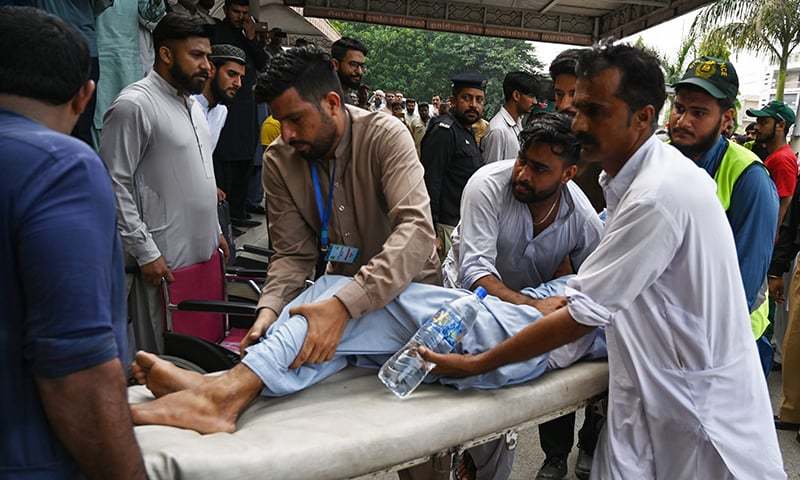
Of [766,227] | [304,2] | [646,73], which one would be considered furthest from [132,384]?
[304,2]

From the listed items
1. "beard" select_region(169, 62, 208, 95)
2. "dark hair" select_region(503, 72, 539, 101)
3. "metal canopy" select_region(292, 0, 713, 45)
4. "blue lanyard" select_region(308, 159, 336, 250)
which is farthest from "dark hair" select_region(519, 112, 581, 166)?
"metal canopy" select_region(292, 0, 713, 45)

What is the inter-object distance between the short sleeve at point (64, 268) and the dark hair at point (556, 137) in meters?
1.83

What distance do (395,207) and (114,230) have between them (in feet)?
3.70

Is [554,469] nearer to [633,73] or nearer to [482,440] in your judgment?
[482,440]

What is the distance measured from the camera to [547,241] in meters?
2.69

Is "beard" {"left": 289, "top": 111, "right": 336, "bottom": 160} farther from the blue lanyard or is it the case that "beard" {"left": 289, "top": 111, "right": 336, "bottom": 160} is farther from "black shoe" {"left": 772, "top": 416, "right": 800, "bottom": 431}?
"black shoe" {"left": 772, "top": 416, "right": 800, "bottom": 431}

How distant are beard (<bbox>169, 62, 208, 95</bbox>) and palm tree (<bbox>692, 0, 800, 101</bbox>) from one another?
15.6 m

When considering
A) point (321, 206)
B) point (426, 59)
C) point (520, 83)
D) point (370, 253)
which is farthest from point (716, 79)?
point (426, 59)

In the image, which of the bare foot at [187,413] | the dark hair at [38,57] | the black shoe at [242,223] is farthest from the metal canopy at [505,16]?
the dark hair at [38,57]

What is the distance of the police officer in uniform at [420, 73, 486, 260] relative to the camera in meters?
4.81

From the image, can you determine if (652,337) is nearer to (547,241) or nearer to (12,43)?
(547,241)

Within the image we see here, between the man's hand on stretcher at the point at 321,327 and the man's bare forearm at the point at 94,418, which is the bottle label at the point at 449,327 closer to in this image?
the man's hand on stretcher at the point at 321,327

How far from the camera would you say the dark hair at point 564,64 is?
370 cm

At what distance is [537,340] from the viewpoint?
6.36 ft
